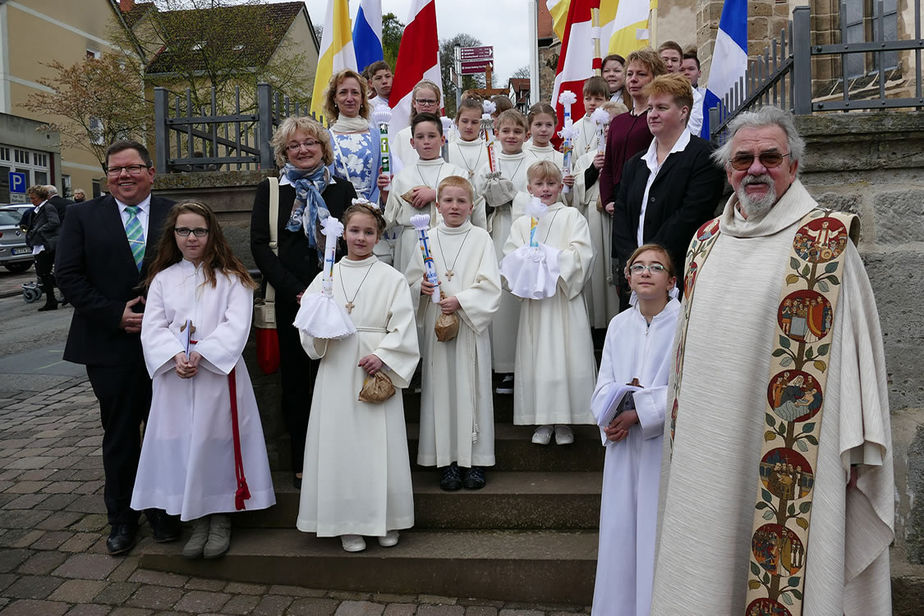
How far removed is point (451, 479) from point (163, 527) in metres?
1.61

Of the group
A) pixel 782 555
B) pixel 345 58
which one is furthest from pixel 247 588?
pixel 345 58

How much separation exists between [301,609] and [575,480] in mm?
1632

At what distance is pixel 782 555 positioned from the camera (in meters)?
2.50

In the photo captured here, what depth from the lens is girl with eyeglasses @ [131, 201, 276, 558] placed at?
3965 mm

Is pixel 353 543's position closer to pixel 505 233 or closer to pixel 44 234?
pixel 505 233

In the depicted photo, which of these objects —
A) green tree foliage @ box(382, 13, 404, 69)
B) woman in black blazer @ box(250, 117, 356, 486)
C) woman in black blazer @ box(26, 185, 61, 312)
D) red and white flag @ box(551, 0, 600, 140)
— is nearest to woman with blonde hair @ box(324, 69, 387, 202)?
woman in black blazer @ box(250, 117, 356, 486)

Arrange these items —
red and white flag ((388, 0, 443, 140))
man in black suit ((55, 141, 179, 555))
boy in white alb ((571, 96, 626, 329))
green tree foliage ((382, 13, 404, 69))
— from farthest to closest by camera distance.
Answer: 1. green tree foliage ((382, 13, 404, 69))
2. red and white flag ((388, 0, 443, 140))
3. boy in white alb ((571, 96, 626, 329))
4. man in black suit ((55, 141, 179, 555))

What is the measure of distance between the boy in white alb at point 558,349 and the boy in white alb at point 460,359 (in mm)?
304

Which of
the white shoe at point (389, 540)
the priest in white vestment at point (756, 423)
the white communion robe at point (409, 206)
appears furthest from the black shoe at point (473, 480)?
the priest in white vestment at point (756, 423)

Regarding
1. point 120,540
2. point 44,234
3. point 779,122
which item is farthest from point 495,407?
point 44,234

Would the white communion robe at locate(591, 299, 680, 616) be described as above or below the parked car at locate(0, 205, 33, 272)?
below

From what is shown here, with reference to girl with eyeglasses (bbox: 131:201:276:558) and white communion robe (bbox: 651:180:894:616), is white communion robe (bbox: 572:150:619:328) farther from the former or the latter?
white communion robe (bbox: 651:180:894:616)

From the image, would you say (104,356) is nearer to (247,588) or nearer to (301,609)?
(247,588)

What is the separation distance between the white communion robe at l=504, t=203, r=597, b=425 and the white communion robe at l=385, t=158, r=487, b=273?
0.79m
